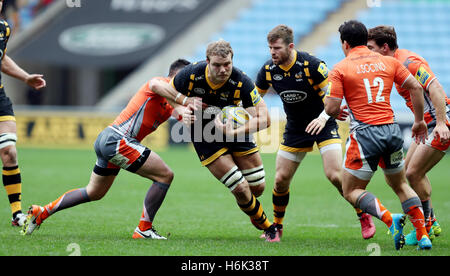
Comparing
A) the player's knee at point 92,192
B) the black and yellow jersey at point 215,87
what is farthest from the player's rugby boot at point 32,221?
the black and yellow jersey at point 215,87

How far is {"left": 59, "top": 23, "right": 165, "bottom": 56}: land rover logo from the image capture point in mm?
23406

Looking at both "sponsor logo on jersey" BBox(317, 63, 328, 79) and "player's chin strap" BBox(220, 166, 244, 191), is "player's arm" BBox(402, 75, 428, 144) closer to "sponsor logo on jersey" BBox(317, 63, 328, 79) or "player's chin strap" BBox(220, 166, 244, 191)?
"sponsor logo on jersey" BBox(317, 63, 328, 79)

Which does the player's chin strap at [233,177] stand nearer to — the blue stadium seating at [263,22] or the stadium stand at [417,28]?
the stadium stand at [417,28]

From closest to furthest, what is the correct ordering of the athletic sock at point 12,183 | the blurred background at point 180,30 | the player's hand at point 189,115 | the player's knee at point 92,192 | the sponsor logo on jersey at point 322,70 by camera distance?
the player's hand at point 189,115
the player's knee at point 92,192
the sponsor logo on jersey at point 322,70
the athletic sock at point 12,183
the blurred background at point 180,30

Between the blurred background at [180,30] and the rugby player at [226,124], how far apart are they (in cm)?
1497

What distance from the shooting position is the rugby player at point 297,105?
22.2 ft

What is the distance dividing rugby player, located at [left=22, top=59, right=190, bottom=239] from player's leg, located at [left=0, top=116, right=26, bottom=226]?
31.0 inches

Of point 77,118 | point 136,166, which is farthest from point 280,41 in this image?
point 77,118

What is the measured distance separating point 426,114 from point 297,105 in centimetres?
144

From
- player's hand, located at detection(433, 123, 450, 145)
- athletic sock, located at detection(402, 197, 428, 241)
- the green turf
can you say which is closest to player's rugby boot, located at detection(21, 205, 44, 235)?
the green turf

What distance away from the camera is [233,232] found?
24.0 feet

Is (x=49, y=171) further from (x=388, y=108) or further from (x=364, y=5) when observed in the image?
(x=364, y=5)

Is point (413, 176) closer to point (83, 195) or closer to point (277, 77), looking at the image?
point (277, 77)

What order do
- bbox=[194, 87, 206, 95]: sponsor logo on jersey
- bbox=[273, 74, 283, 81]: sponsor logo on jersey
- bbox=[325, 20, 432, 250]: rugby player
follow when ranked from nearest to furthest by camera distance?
bbox=[325, 20, 432, 250]: rugby player, bbox=[194, 87, 206, 95]: sponsor logo on jersey, bbox=[273, 74, 283, 81]: sponsor logo on jersey
